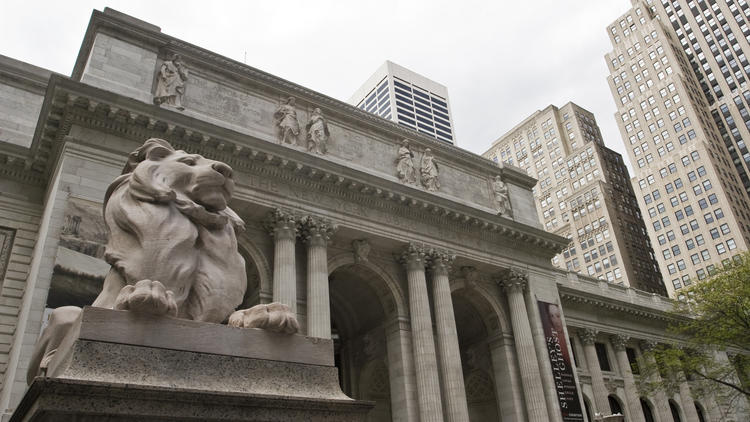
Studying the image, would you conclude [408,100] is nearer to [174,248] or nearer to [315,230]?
[315,230]

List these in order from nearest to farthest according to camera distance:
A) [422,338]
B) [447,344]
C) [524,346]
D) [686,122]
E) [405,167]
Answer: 1. [422,338]
2. [447,344]
3. [405,167]
4. [524,346]
5. [686,122]

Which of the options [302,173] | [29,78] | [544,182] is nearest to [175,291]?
[302,173]

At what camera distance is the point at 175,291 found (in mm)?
5129

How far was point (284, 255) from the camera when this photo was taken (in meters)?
22.8

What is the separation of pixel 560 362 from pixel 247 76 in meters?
21.0

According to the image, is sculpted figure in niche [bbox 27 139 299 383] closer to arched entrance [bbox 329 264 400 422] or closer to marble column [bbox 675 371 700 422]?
arched entrance [bbox 329 264 400 422]

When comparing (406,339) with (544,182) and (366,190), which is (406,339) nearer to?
(366,190)

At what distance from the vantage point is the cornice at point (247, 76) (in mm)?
23156

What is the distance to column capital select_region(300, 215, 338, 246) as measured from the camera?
24.0 metres

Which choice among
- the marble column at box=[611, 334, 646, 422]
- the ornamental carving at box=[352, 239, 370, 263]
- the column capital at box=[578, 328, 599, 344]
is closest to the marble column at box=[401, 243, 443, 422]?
the ornamental carving at box=[352, 239, 370, 263]

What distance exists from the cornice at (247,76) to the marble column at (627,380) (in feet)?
57.9

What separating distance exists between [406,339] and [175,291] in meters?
22.0

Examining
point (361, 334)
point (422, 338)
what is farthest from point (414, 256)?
point (361, 334)

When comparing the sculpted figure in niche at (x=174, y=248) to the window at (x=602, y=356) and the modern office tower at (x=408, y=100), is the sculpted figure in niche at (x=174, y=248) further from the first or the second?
the modern office tower at (x=408, y=100)
